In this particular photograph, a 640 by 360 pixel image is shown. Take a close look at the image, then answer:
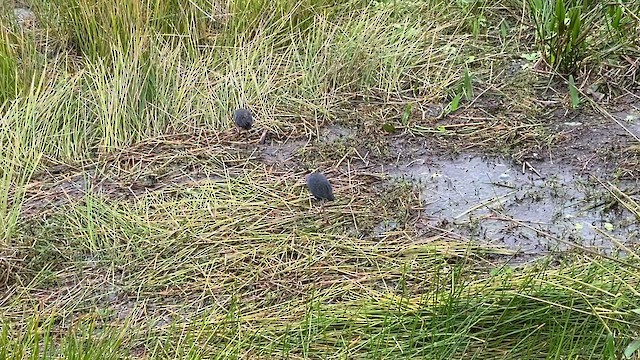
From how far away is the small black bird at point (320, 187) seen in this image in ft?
8.39

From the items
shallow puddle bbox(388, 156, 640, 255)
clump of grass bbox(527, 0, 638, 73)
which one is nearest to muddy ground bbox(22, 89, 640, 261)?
shallow puddle bbox(388, 156, 640, 255)

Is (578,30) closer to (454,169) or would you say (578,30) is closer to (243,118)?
(454,169)

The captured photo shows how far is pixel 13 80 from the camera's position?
312 cm

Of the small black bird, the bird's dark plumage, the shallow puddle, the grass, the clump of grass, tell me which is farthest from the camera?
the clump of grass

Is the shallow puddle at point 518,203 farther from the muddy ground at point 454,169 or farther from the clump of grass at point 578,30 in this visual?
the clump of grass at point 578,30

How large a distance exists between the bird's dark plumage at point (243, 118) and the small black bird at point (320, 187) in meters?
0.57

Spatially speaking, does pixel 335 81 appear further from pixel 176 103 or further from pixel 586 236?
pixel 586 236

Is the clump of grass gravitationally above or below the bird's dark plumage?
above

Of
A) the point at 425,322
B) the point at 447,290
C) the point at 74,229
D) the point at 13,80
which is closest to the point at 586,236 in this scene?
the point at 447,290

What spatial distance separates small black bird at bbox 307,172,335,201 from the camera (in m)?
2.56

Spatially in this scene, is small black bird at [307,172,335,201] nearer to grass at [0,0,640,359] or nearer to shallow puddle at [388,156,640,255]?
grass at [0,0,640,359]

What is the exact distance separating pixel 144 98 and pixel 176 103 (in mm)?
137

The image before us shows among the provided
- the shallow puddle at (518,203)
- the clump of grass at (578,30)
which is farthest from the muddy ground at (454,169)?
the clump of grass at (578,30)

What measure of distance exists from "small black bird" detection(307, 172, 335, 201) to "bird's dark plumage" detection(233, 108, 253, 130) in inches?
22.3
